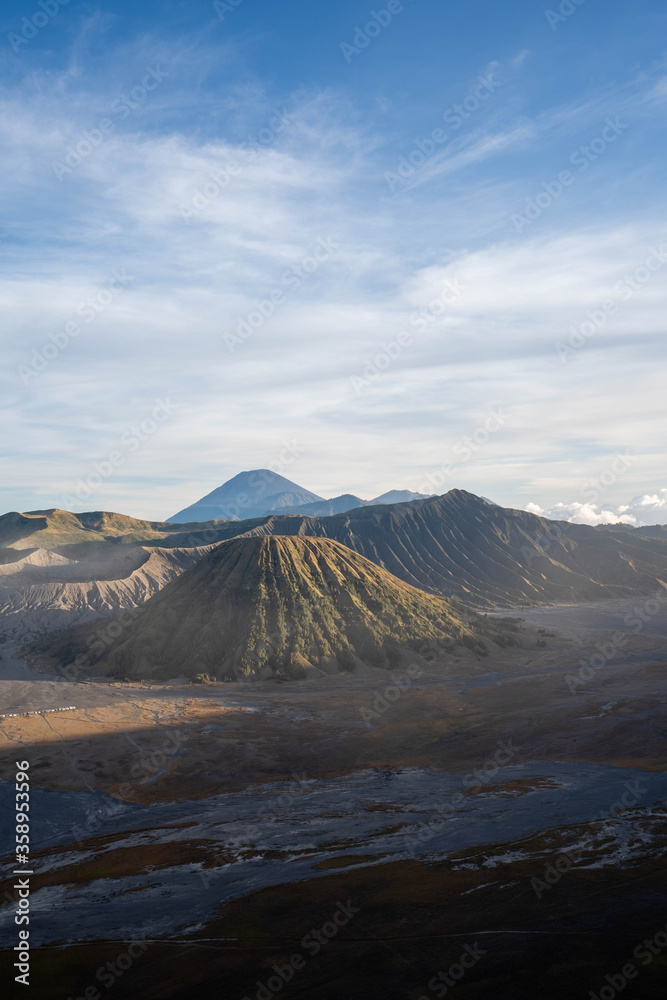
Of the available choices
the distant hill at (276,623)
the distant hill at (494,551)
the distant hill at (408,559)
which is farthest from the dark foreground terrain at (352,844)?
the distant hill at (494,551)

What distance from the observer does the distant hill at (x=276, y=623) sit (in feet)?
237

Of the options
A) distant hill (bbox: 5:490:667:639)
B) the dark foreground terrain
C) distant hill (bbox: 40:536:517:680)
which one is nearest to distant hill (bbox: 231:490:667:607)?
distant hill (bbox: 5:490:667:639)

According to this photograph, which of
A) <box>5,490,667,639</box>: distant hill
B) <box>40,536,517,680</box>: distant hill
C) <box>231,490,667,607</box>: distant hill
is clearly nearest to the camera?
<box>40,536,517,680</box>: distant hill

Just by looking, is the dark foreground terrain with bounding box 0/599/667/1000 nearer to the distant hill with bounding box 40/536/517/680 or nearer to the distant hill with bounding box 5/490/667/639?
the distant hill with bounding box 40/536/517/680

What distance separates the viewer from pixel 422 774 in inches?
1411

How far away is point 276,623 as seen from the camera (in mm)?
75688

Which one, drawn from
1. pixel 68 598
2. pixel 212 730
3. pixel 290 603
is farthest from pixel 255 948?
pixel 68 598

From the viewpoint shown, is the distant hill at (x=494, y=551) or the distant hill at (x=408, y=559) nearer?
the distant hill at (x=408, y=559)

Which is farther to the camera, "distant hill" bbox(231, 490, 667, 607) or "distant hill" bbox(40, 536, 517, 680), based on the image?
"distant hill" bbox(231, 490, 667, 607)

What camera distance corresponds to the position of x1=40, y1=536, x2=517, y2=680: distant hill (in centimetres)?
7238

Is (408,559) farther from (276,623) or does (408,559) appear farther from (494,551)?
(276,623)

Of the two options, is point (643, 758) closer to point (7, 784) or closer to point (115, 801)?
point (115, 801)

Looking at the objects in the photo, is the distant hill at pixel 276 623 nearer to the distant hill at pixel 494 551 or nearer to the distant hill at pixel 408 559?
the distant hill at pixel 408 559

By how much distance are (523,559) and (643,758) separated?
139141mm
